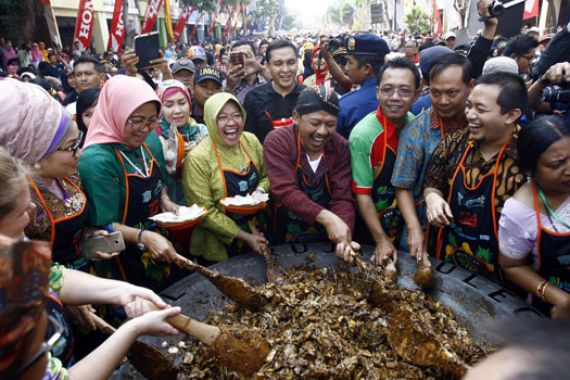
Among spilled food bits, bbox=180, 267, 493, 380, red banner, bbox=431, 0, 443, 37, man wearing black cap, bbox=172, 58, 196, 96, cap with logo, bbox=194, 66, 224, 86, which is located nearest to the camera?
spilled food bits, bbox=180, 267, 493, 380

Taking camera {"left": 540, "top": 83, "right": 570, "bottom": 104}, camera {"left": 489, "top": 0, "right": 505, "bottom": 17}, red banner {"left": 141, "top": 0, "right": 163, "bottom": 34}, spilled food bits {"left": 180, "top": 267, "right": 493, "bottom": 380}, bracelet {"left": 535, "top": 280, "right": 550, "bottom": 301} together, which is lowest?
spilled food bits {"left": 180, "top": 267, "right": 493, "bottom": 380}

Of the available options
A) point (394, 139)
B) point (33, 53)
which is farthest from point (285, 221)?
point (33, 53)

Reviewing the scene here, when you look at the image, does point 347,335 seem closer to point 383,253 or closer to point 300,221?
point 383,253

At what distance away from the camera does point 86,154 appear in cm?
226

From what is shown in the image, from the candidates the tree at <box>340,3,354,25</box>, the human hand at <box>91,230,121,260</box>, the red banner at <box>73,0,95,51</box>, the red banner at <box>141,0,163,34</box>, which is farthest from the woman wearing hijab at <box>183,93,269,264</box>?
the tree at <box>340,3,354,25</box>

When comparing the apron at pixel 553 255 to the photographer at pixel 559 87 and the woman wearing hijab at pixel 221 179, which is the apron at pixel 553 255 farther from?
the woman wearing hijab at pixel 221 179

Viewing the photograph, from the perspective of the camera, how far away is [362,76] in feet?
11.9

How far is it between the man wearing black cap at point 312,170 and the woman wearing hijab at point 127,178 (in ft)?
2.67

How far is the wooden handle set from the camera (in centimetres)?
158

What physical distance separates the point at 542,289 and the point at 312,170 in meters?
1.48

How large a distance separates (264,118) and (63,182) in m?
2.06

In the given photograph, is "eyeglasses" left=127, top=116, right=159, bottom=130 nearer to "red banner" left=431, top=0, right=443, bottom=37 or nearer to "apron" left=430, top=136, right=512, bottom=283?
"apron" left=430, top=136, right=512, bottom=283

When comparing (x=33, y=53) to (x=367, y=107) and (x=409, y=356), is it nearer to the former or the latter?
(x=367, y=107)

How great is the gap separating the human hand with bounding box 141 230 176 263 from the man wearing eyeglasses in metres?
1.29
